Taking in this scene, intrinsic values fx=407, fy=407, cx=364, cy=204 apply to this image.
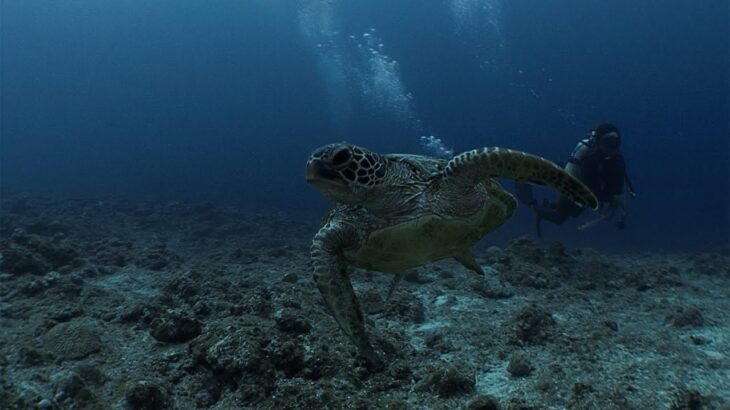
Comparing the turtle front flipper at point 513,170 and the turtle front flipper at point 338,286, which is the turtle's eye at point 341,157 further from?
the turtle front flipper at point 513,170

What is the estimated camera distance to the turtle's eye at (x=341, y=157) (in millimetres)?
3188

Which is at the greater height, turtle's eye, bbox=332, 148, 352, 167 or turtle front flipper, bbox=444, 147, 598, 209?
turtle's eye, bbox=332, 148, 352, 167

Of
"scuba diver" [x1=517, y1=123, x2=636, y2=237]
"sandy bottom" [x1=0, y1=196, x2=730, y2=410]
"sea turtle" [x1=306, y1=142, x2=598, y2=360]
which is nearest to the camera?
"sandy bottom" [x1=0, y1=196, x2=730, y2=410]

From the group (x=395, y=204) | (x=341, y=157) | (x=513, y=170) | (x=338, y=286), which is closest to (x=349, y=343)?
(x=338, y=286)

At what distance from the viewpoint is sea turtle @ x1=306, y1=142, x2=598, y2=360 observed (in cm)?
312

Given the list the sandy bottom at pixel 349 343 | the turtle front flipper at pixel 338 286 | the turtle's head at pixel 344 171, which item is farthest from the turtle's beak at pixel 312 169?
the sandy bottom at pixel 349 343

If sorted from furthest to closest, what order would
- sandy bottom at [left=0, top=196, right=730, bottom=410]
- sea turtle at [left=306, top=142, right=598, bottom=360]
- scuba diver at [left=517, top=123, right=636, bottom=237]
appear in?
scuba diver at [left=517, top=123, right=636, bottom=237], sea turtle at [left=306, top=142, right=598, bottom=360], sandy bottom at [left=0, top=196, right=730, bottom=410]

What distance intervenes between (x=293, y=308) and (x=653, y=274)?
7.28 metres

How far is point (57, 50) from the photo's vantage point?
136875 millimetres

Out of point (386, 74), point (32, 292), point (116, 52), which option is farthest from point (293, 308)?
point (116, 52)

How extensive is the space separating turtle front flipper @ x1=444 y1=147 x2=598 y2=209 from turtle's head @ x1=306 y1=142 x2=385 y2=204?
0.62 metres

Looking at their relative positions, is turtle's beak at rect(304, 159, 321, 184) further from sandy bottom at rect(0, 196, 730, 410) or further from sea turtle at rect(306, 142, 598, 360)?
sandy bottom at rect(0, 196, 730, 410)

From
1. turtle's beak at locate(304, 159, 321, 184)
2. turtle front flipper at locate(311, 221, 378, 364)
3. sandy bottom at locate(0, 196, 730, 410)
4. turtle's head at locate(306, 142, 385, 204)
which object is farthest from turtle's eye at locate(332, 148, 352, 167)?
sandy bottom at locate(0, 196, 730, 410)

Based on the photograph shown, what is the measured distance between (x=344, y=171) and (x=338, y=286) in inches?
34.9
